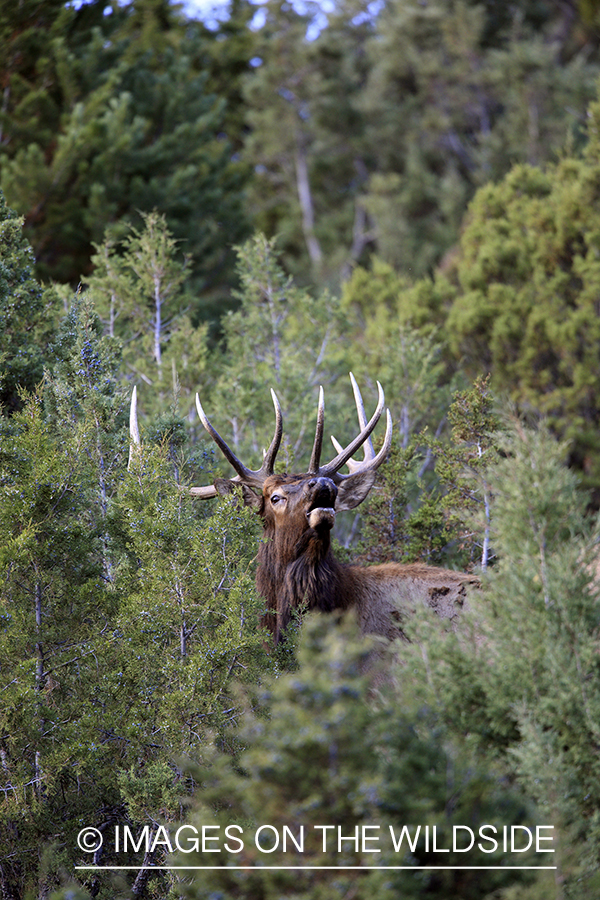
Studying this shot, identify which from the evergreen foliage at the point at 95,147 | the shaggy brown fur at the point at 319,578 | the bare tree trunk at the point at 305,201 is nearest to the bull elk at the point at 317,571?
the shaggy brown fur at the point at 319,578

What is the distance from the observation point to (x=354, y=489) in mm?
7062

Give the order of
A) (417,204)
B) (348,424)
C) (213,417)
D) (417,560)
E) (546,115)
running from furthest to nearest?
(417,204), (546,115), (348,424), (213,417), (417,560)

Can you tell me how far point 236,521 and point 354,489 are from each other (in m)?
1.64

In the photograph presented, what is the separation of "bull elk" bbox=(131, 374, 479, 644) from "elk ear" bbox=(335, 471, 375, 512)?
1.07 ft

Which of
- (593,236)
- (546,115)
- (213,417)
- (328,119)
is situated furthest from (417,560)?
(328,119)

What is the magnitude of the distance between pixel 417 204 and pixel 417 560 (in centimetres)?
2507

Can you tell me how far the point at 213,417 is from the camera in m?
9.88

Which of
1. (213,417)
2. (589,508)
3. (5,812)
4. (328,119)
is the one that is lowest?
(589,508)

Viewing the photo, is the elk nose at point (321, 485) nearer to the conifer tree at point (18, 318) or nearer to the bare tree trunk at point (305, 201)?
the conifer tree at point (18, 318)

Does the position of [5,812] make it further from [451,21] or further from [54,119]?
[451,21]

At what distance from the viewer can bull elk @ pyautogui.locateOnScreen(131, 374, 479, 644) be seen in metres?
6.30

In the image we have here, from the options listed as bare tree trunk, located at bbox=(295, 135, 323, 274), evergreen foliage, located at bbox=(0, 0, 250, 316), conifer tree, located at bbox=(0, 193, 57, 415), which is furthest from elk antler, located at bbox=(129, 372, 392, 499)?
bare tree trunk, located at bbox=(295, 135, 323, 274)

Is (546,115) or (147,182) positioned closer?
(147,182)

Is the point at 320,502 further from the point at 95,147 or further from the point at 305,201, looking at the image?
the point at 305,201
